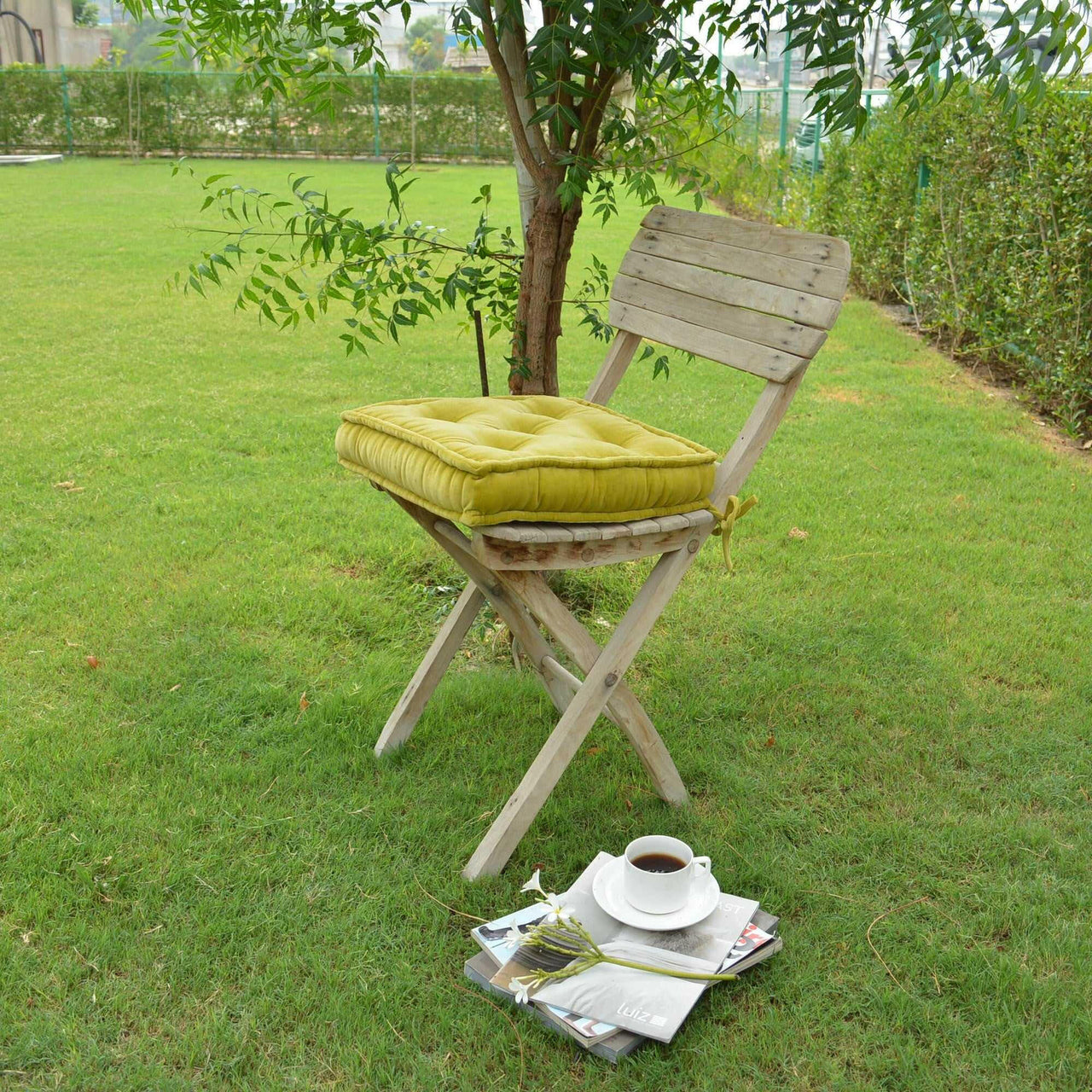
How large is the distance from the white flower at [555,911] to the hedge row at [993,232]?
3.21 meters

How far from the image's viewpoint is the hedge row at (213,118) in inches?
821

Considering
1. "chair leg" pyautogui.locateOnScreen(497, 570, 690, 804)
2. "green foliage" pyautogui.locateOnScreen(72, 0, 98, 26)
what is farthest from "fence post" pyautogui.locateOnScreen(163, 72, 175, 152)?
"green foliage" pyautogui.locateOnScreen(72, 0, 98, 26)

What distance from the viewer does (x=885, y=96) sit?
9.09 meters

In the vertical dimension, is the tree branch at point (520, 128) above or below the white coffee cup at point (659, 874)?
above

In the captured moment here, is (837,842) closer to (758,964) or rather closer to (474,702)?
(758,964)

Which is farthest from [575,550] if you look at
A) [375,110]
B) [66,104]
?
[66,104]

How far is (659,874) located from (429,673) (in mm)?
873

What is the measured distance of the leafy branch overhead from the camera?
229 centimetres

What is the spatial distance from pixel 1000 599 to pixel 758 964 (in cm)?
189

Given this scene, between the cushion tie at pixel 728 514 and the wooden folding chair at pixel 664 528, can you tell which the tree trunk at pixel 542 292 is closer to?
the wooden folding chair at pixel 664 528

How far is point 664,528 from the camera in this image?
2.11 m

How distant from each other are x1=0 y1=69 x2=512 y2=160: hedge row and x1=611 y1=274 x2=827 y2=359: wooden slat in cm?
1876

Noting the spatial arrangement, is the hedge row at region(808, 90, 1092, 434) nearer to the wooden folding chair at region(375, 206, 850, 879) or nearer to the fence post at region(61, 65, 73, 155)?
the wooden folding chair at region(375, 206, 850, 879)

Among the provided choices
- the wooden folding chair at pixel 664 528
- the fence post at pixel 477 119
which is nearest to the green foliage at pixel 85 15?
the fence post at pixel 477 119
